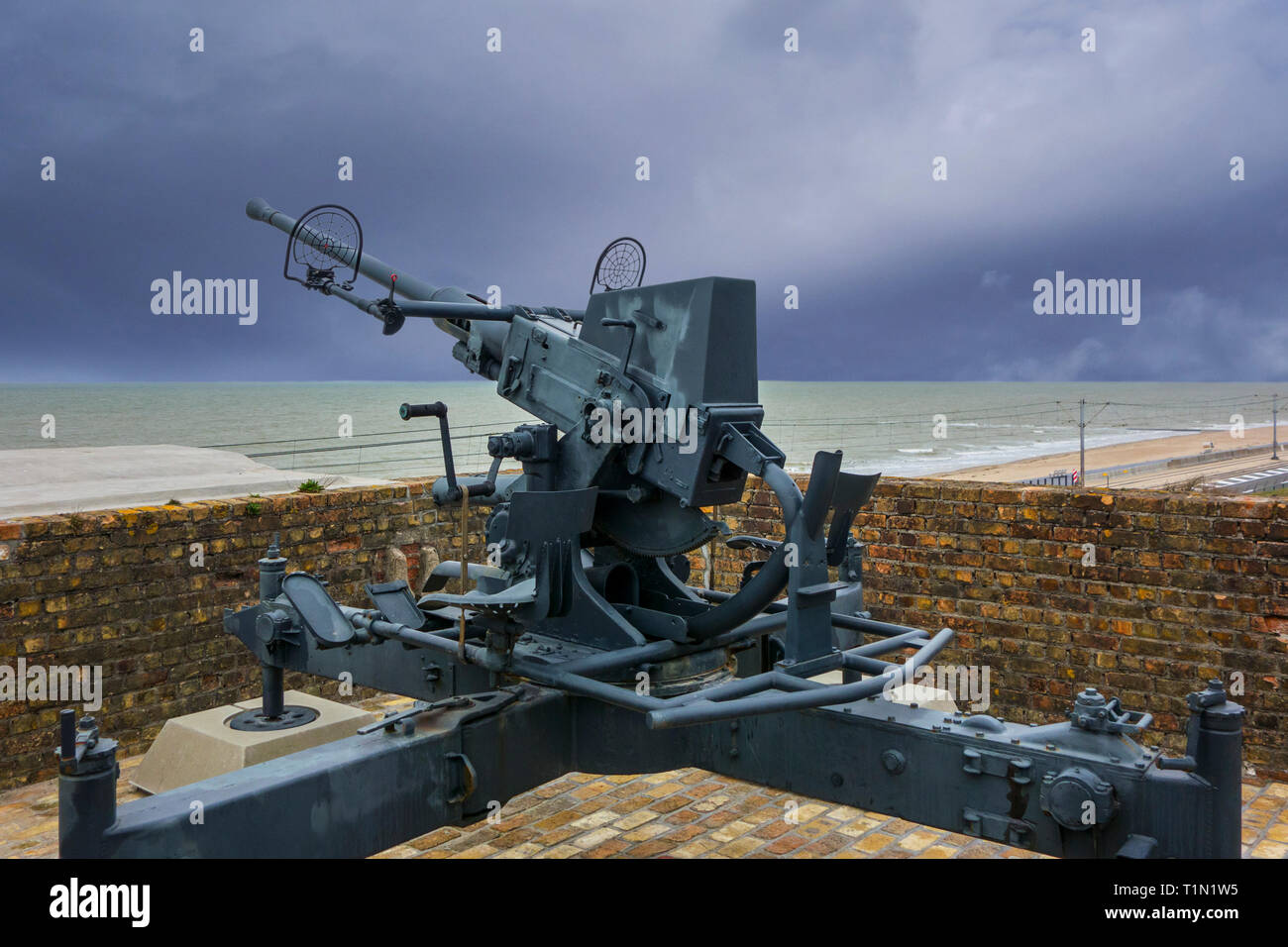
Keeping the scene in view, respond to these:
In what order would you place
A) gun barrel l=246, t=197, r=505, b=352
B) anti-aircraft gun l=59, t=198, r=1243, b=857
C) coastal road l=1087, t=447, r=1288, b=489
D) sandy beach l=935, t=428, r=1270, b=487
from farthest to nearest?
sandy beach l=935, t=428, r=1270, b=487
coastal road l=1087, t=447, r=1288, b=489
gun barrel l=246, t=197, r=505, b=352
anti-aircraft gun l=59, t=198, r=1243, b=857

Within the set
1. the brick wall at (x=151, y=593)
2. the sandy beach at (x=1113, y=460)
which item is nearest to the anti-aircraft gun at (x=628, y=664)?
the brick wall at (x=151, y=593)

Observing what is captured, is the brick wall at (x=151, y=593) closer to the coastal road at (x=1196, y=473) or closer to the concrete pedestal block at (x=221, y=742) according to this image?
the concrete pedestal block at (x=221, y=742)

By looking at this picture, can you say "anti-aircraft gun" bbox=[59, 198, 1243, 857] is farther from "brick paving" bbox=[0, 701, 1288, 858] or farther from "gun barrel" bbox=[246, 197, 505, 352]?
"brick paving" bbox=[0, 701, 1288, 858]

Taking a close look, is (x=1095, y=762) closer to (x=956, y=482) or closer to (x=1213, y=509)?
(x=1213, y=509)

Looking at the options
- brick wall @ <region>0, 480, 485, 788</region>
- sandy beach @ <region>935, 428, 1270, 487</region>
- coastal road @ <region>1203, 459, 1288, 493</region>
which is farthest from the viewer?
sandy beach @ <region>935, 428, 1270, 487</region>

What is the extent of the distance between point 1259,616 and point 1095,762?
3.01m

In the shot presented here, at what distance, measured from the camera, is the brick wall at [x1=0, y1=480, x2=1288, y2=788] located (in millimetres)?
5246

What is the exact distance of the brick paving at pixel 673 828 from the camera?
15.1 ft

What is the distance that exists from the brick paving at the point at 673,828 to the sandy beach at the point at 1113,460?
15.0 meters

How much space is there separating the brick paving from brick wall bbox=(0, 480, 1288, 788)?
1.65ft

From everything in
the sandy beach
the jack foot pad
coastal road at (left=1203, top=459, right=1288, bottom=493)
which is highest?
the sandy beach

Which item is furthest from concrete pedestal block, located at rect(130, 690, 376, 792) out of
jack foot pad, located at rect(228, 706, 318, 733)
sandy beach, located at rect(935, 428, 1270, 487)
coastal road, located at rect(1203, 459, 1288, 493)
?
sandy beach, located at rect(935, 428, 1270, 487)

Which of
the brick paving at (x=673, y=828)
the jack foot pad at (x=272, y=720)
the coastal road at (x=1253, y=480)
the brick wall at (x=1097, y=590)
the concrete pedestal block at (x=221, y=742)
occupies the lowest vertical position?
the brick paving at (x=673, y=828)

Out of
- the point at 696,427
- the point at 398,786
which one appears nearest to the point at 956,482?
the point at 696,427
